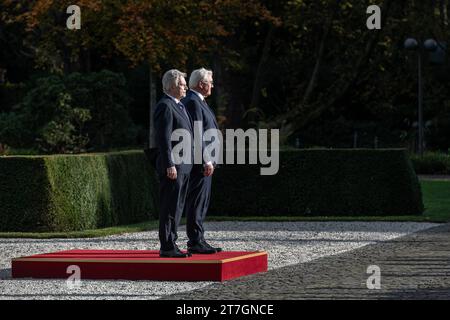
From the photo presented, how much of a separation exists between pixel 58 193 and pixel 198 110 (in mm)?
6134

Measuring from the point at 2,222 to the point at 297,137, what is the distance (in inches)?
1042

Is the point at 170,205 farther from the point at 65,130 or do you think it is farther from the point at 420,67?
the point at 420,67

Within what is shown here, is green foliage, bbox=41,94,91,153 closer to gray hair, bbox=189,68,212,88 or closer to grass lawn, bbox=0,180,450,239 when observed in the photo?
grass lawn, bbox=0,180,450,239

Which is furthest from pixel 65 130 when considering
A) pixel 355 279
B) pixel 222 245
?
pixel 355 279

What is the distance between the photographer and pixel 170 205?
12859 mm

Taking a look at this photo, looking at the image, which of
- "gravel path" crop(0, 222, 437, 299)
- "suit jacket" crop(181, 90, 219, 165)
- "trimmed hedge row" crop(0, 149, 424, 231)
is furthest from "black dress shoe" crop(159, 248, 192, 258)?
"trimmed hedge row" crop(0, 149, 424, 231)

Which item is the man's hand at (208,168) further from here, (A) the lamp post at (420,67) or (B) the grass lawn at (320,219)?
(A) the lamp post at (420,67)

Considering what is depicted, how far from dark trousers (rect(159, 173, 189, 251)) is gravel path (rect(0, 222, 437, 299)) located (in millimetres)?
625

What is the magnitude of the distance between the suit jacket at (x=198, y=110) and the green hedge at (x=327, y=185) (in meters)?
8.64

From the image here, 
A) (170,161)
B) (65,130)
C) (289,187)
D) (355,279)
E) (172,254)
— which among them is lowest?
(355,279)

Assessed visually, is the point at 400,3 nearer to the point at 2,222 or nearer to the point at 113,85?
the point at 113,85

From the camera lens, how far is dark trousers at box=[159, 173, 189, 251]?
1282 cm

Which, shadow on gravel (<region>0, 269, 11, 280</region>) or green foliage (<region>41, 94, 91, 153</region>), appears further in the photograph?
green foliage (<region>41, 94, 91, 153</region>)

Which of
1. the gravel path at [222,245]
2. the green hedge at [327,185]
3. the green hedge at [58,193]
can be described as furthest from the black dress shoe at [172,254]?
the green hedge at [327,185]
